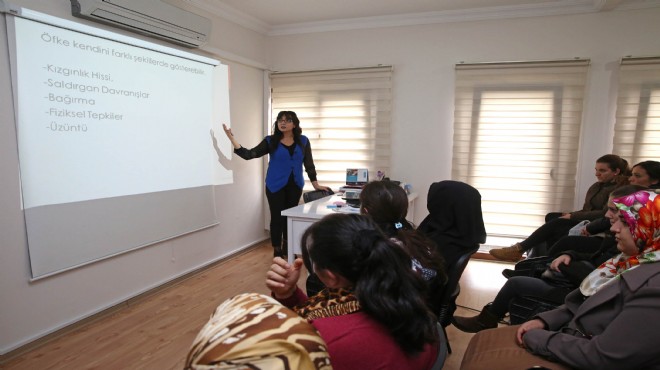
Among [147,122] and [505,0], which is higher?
[505,0]

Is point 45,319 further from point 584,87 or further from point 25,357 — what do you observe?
point 584,87

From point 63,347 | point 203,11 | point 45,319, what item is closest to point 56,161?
point 45,319

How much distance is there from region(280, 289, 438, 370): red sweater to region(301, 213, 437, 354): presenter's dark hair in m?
0.02

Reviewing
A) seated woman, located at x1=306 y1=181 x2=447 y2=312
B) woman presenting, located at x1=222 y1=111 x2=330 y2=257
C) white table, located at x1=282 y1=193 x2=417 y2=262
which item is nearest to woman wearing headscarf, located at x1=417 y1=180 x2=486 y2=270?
seated woman, located at x1=306 y1=181 x2=447 y2=312

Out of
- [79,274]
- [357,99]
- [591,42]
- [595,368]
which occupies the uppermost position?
[591,42]

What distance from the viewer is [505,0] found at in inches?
140

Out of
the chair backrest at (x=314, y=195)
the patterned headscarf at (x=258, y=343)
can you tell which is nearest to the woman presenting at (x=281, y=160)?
the chair backrest at (x=314, y=195)

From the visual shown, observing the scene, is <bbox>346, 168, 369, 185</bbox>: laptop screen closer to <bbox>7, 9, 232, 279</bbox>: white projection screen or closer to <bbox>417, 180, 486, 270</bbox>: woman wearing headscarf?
<bbox>7, 9, 232, 279</bbox>: white projection screen

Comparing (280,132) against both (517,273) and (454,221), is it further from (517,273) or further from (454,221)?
(517,273)

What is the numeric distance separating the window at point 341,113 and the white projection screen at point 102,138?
1212mm

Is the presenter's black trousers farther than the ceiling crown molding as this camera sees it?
Yes

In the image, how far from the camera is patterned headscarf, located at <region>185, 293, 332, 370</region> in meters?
0.54

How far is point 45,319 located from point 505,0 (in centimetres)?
452

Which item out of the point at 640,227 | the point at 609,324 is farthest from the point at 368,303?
the point at 640,227
